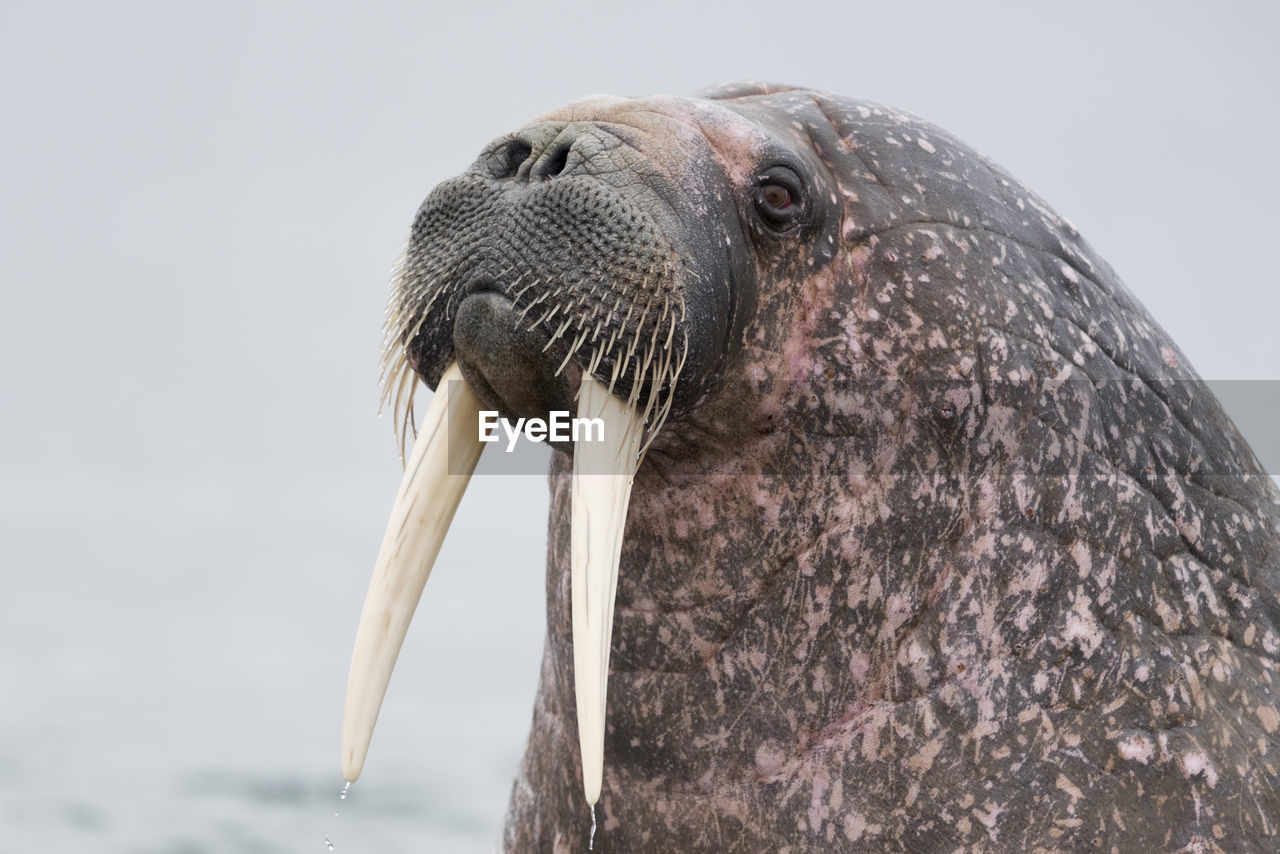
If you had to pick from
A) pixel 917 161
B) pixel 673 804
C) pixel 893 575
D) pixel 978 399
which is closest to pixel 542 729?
pixel 673 804

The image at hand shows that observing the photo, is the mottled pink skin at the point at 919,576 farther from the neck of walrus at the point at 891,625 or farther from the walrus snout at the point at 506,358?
the walrus snout at the point at 506,358

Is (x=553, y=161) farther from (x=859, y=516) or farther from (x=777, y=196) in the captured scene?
(x=859, y=516)

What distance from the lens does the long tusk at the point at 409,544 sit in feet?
9.61

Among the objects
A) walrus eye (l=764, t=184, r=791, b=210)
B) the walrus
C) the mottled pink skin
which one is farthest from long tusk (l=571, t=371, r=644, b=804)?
walrus eye (l=764, t=184, r=791, b=210)

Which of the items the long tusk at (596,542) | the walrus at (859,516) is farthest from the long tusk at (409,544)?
the long tusk at (596,542)

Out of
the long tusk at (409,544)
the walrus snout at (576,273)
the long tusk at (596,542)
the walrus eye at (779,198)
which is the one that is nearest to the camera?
the long tusk at (596,542)

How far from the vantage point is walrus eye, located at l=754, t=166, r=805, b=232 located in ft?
10.1

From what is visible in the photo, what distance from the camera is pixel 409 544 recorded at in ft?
9.84

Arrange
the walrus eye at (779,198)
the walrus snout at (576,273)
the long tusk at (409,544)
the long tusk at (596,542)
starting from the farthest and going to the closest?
the walrus eye at (779,198) < the long tusk at (409,544) < the walrus snout at (576,273) < the long tusk at (596,542)

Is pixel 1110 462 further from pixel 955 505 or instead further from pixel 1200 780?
pixel 1200 780

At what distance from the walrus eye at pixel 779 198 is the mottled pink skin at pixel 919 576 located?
0.05m

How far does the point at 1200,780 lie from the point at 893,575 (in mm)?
733

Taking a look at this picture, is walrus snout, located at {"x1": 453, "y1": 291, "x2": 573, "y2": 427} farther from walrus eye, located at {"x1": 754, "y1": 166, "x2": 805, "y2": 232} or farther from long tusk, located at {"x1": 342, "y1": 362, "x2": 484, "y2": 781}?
walrus eye, located at {"x1": 754, "y1": 166, "x2": 805, "y2": 232}

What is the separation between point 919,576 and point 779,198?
31.6 inches
